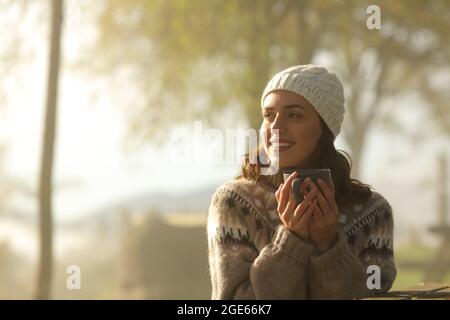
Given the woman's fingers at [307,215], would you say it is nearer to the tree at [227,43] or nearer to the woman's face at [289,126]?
the woman's face at [289,126]

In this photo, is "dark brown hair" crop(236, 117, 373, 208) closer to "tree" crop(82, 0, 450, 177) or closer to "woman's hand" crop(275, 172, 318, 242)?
"woman's hand" crop(275, 172, 318, 242)

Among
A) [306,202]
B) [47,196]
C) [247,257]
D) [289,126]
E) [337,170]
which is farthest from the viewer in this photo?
[47,196]

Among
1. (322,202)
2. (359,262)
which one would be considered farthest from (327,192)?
(359,262)

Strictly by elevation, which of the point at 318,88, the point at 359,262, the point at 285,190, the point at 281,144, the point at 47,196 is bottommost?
the point at 359,262

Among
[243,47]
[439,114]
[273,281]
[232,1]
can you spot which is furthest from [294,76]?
[439,114]

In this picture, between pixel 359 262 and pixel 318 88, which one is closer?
pixel 359 262

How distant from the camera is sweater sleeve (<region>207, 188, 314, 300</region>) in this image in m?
2.49

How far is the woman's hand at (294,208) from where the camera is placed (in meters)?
2.37

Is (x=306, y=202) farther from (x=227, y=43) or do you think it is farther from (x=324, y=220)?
(x=227, y=43)

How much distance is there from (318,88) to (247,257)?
2.15ft

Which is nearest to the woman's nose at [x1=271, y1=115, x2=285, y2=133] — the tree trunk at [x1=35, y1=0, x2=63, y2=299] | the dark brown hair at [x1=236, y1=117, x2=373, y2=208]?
the dark brown hair at [x1=236, y1=117, x2=373, y2=208]

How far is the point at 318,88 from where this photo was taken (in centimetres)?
279

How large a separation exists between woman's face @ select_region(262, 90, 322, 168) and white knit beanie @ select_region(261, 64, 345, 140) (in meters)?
0.03
